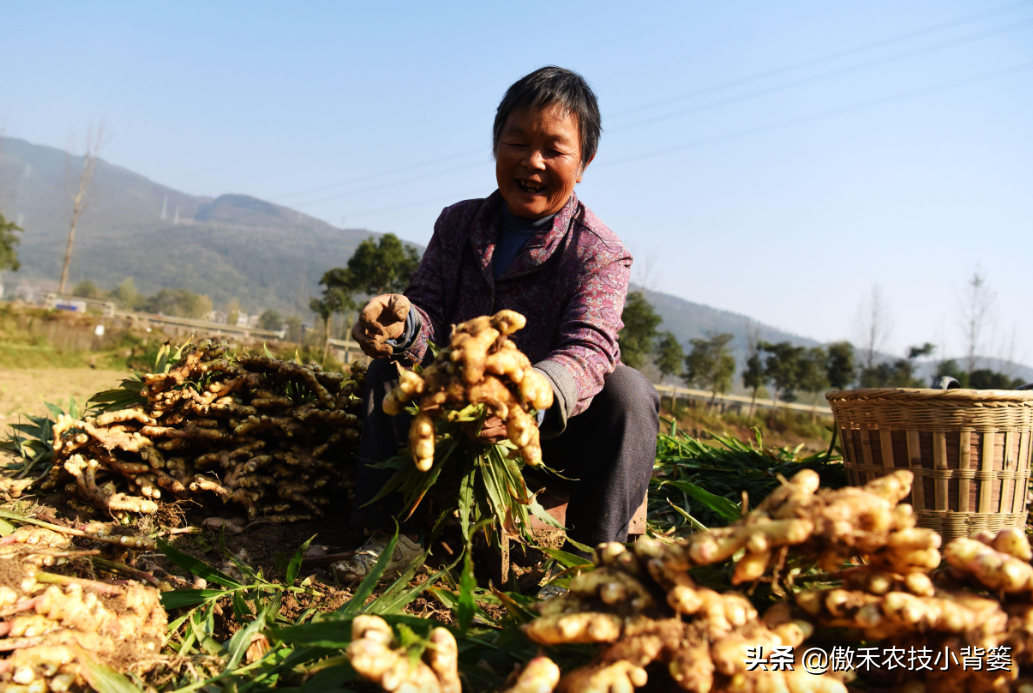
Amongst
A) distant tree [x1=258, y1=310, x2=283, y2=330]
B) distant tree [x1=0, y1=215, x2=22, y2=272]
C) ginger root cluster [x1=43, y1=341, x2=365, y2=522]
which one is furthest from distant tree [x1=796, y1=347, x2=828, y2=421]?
distant tree [x1=258, y1=310, x2=283, y2=330]

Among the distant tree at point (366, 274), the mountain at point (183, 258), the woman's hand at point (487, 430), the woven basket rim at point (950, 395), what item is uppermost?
the mountain at point (183, 258)

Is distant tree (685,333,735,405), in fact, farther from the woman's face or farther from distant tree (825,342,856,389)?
the woman's face

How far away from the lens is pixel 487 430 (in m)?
1.58

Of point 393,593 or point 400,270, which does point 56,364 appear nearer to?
point 393,593

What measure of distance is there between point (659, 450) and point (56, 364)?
1153cm

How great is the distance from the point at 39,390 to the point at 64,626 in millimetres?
6543

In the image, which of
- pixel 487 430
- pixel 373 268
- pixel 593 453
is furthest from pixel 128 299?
pixel 487 430

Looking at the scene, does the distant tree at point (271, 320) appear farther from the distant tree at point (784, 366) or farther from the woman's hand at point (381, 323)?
the woman's hand at point (381, 323)

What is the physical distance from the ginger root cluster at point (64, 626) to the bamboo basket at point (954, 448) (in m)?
2.74

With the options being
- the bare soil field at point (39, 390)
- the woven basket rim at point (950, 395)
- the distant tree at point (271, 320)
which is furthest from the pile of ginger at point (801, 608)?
the distant tree at point (271, 320)

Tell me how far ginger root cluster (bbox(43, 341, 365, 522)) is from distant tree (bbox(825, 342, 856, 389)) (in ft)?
81.3

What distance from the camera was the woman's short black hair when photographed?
212cm

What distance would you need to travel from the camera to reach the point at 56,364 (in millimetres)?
11133

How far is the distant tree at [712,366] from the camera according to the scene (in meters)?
24.7
